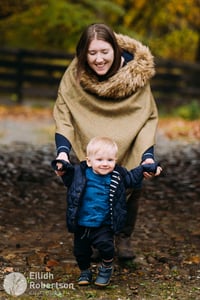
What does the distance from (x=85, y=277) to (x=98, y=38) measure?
1.61 meters

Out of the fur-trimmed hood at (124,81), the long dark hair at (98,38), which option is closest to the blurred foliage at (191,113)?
the fur-trimmed hood at (124,81)

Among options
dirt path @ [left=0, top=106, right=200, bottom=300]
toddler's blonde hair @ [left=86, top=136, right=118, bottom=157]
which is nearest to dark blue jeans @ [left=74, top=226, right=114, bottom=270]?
dirt path @ [left=0, top=106, right=200, bottom=300]

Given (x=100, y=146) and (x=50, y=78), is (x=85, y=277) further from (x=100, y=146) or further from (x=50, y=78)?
(x=50, y=78)

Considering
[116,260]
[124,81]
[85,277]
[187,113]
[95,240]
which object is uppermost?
[124,81]

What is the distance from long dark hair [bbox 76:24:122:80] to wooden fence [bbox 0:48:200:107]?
40.3 feet

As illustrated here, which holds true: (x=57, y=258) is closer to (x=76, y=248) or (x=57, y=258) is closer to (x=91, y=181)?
(x=76, y=248)

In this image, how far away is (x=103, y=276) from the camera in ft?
14.6

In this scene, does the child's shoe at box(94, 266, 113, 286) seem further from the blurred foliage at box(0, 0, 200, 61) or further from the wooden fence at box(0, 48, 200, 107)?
the wooden fence at box(0, 48, 200, 107)

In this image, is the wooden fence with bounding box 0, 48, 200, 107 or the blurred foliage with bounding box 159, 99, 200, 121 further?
the wooden fence with bounding box 0, 48, 200, 107

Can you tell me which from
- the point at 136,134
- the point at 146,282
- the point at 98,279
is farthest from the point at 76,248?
the point at 136,134

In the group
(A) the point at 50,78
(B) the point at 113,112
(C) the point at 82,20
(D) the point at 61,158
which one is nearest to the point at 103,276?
(D) the point at 61,158

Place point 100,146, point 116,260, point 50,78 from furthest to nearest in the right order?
point 50,78 → point 116,260 → point 100,146

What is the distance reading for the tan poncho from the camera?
4.74m

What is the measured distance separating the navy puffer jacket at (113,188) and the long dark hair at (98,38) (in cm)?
75
